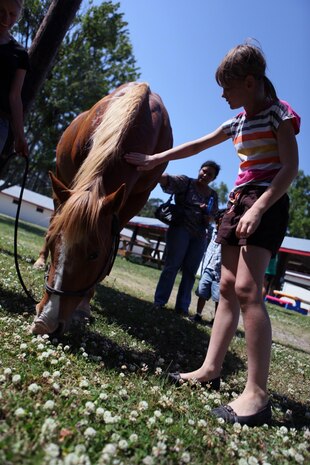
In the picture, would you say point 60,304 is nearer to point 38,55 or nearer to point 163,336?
point 163,336

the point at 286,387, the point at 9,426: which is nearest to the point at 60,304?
the point at 9,426

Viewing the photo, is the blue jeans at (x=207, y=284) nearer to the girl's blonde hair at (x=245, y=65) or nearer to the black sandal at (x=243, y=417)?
the black sandal at (x=243, y=417)

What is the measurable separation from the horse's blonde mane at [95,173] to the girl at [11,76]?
2.49ft

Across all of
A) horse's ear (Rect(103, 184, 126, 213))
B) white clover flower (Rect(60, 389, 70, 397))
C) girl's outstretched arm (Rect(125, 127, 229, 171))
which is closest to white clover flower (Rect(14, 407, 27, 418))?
white clover flower (Rect(60, 389, 70, 397))

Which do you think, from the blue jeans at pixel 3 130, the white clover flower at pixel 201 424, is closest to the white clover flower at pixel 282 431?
the white clover flower at pixel 201 424

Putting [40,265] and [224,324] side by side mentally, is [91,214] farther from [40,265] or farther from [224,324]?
[40,265]

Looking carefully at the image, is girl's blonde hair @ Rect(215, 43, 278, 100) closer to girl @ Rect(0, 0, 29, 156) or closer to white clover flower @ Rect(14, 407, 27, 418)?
girl @ Rect(0, 0, 29, 156)

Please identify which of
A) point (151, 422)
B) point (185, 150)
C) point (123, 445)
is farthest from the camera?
point (185, 150)

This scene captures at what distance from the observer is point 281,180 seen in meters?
2.55

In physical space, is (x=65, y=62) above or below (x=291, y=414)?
above

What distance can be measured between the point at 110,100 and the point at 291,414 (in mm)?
3661

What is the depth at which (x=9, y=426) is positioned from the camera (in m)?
1.61

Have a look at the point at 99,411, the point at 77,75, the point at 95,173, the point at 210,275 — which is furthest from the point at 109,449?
the point at 77,75

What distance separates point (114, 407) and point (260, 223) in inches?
59.2
